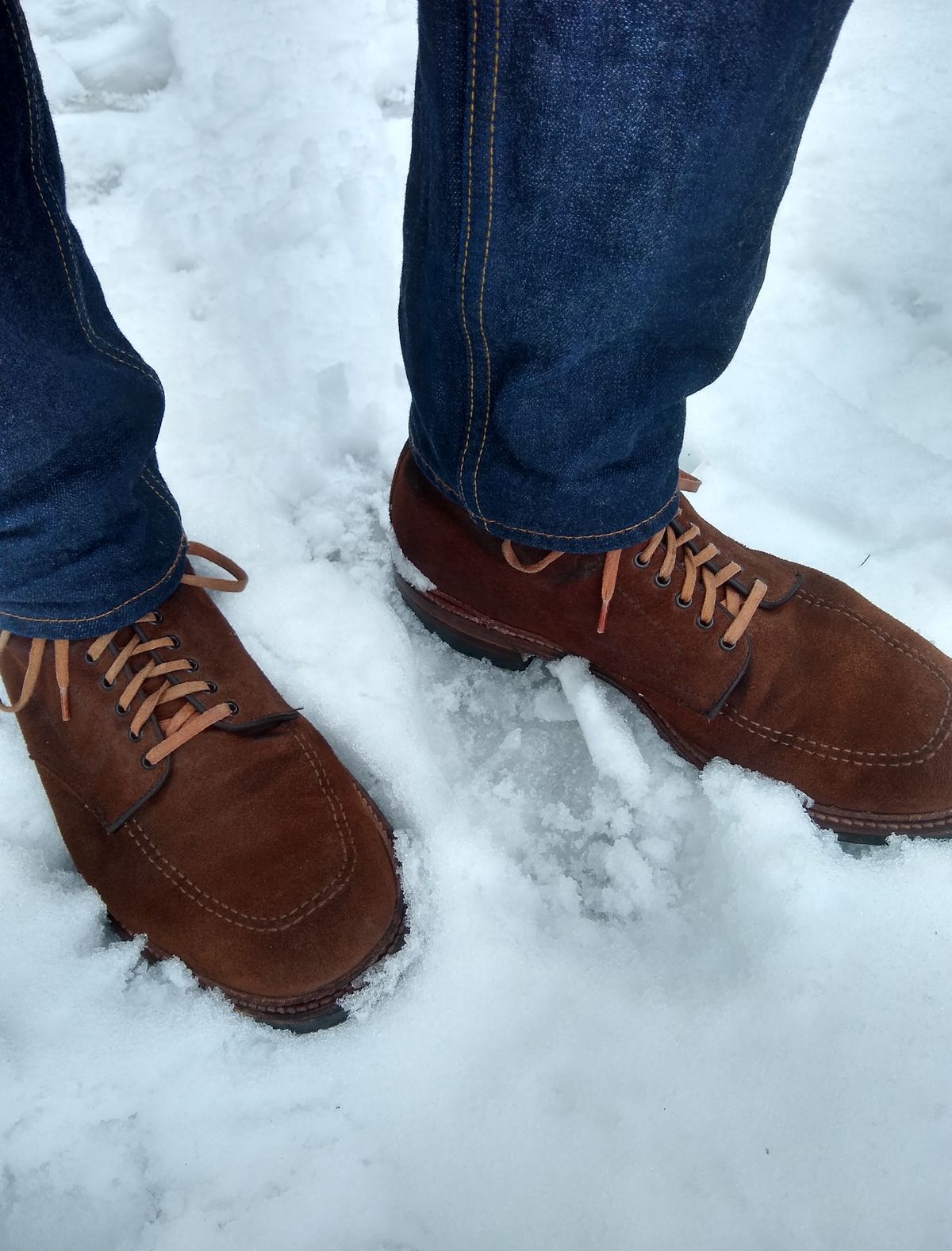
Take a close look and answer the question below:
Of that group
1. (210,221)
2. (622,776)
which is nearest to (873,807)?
(622,776)

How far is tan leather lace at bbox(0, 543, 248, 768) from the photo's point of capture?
774mm

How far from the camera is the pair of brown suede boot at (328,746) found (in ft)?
2.42

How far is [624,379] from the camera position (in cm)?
61

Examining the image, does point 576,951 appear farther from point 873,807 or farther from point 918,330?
point 918,330

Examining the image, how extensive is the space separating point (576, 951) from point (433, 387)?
0.51 meters

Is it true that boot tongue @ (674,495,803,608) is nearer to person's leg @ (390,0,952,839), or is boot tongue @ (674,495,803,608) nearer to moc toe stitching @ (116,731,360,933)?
person's leg @ (390,0,952,839)

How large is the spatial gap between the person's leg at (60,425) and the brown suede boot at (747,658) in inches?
10.3

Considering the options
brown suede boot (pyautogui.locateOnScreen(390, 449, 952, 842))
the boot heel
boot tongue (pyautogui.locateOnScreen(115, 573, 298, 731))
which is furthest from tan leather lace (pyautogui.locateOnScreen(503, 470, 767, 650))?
boot tongue (pyautogui.locateOnScreen(115, 573, 298, 731))

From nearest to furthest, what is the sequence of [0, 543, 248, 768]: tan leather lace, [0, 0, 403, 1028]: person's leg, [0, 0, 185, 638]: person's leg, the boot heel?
1. [0, 0, 185, 638]: person's leg
2. [0, 0, 403, 1028]: person's leg
3. [0, 543, 248, 768]: tan leather lace
4. the boot heel

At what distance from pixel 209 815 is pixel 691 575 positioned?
0.49m

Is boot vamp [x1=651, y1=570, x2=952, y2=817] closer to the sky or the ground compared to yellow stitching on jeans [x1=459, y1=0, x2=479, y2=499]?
closer to the ground

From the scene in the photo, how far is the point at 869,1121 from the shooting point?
72 cm

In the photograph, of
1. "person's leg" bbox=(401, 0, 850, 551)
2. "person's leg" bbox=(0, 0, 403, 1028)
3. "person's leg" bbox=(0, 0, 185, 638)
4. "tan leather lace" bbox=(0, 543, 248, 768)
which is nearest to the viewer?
"person's leg" bbox=(401, 0, 850, 551)

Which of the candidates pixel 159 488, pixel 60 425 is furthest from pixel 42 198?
pixel 159 488
